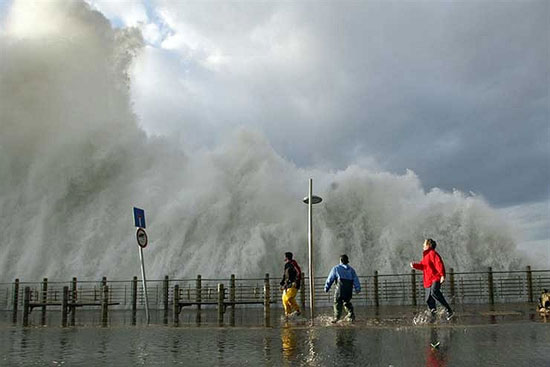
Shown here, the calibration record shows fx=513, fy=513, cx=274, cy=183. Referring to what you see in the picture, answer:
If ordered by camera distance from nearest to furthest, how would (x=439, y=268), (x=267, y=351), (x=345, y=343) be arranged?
(x=267, y=351) < (x=345, y=343) < (x=439, y=268)

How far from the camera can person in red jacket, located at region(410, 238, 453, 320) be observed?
1145 centimetres

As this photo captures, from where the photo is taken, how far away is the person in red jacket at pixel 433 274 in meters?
11.5

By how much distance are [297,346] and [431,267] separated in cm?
464

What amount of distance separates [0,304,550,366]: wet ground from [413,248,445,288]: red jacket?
3.22ft

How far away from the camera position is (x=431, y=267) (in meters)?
11.6

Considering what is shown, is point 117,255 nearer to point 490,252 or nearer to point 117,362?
point 490,252

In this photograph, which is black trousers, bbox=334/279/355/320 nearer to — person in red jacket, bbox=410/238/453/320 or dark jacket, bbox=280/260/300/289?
person in red jacket, bbox=410/238/453/320

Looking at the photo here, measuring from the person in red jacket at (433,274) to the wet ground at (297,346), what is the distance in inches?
20.7

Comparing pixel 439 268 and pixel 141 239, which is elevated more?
pixel 141 239

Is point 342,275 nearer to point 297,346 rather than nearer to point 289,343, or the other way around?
point 289,343

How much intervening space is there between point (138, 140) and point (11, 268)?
1197 cm

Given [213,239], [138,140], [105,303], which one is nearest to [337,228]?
[213,239]

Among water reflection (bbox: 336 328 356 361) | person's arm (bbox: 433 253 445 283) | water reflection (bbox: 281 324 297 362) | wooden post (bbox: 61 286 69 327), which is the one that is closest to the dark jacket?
water reflection (bbox: 281 324 297 362)

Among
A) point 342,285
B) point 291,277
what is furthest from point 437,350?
point 291,277
